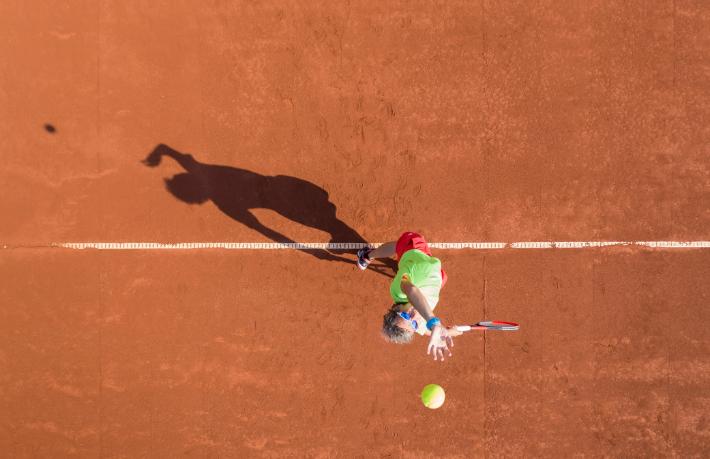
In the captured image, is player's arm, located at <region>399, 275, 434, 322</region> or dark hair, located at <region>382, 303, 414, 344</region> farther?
dark hair, located at <region>382, 303, 414, 344</region>

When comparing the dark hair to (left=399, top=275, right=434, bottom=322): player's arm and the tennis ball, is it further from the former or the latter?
the tennis ball

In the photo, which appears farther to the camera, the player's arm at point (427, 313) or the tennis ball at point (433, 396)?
the tennis ball at point (433, 396)

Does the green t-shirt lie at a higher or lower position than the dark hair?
higher

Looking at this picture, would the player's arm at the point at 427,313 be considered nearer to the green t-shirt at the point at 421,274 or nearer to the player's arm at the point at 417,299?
the player's arm at the point at 417,299

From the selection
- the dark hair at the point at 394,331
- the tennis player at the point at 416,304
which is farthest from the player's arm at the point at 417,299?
the dark hair at the point at 394,331

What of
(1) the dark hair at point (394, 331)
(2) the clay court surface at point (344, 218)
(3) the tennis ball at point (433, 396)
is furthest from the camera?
(2) the clay court surface at point (344, 218)

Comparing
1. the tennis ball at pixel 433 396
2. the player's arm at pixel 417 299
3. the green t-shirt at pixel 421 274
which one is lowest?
the tennis ball at pixel 433 396

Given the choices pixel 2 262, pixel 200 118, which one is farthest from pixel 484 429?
pixel 2 262

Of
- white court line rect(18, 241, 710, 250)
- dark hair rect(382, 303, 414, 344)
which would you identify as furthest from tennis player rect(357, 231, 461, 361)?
white court line rect(18, 241, 710, 250)
